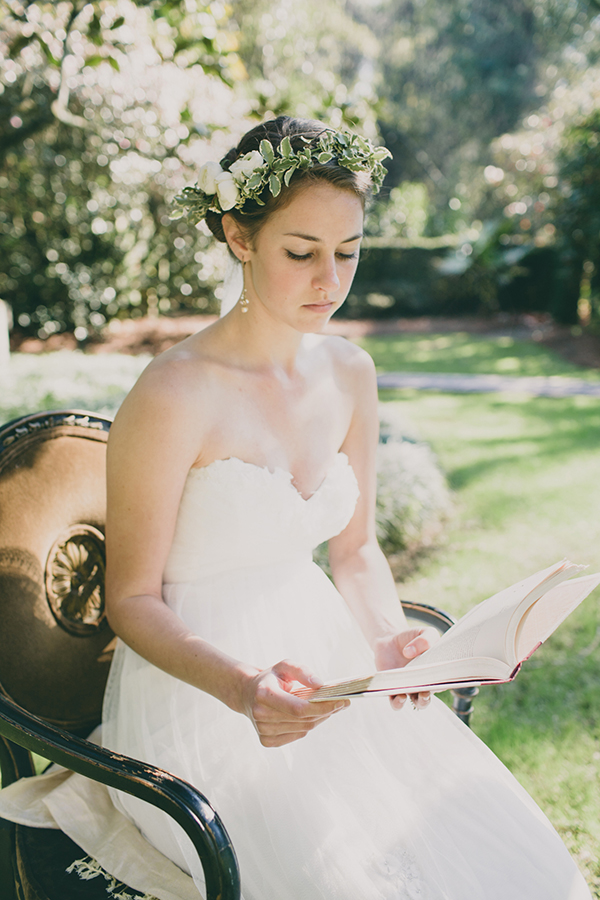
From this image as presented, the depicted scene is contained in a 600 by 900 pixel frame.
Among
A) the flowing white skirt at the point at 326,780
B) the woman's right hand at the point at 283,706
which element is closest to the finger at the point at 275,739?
Answer: the woman's right hand at the point at 283,706

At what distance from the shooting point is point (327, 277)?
1.55m

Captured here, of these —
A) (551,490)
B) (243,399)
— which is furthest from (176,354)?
(551,490)

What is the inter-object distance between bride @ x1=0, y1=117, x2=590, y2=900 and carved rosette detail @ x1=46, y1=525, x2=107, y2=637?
4.7 inches

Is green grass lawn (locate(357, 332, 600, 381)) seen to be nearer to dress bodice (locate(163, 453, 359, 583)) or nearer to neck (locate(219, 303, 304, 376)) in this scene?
neck (locate(219, 303, 304, 376))

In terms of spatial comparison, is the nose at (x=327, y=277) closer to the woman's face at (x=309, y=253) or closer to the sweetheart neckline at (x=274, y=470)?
the woman's face at (x=309, y=253)

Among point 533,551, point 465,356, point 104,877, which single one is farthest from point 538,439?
point 104,877

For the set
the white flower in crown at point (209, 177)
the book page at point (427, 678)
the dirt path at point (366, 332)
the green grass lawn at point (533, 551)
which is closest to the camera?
the book page at point (427, 678)

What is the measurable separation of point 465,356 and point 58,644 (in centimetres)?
1091

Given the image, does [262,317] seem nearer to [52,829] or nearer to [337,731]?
[337,731]

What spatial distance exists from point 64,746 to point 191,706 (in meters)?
0.32

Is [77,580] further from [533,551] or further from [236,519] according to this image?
[533,551]

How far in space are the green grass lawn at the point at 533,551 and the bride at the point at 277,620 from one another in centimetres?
108

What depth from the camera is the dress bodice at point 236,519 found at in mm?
1535

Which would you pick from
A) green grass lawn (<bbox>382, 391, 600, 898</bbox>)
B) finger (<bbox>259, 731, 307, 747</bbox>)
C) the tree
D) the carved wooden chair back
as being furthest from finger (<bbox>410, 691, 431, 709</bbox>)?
the tree
